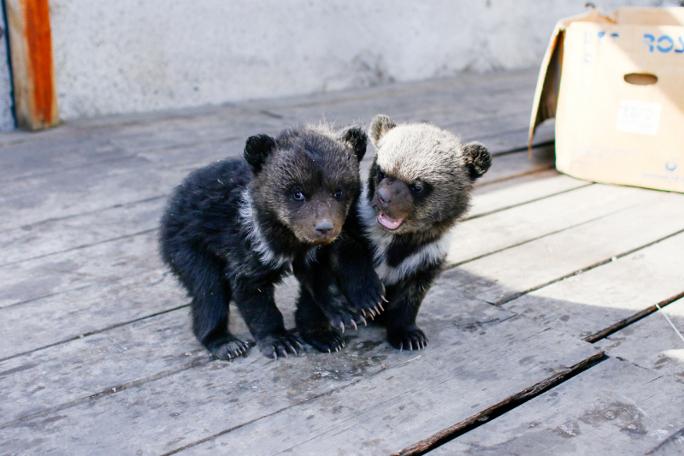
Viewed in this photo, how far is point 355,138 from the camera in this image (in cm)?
286

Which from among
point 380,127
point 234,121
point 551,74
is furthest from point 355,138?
point 234,121

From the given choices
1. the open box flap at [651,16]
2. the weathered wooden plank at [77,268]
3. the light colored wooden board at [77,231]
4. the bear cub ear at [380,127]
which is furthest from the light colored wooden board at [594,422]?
the open box flap at [651,16]

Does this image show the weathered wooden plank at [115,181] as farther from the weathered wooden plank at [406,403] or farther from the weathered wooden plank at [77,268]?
the weathered wooden plank at [406,403]

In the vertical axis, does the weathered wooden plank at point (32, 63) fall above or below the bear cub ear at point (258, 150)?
below

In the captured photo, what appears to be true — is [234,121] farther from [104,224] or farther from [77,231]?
[77,231]

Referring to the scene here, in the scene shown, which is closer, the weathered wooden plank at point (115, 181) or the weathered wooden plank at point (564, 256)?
the weathered wooden plank at point (564, 256)

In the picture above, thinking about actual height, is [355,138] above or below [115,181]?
above

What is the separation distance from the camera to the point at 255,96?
6766 millimetres

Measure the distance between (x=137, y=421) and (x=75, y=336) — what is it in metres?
0.68

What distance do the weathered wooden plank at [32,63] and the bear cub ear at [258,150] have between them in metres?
3.08

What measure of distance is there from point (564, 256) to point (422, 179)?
4.02 feet

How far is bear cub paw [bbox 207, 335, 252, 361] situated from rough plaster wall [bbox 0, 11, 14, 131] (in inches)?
138

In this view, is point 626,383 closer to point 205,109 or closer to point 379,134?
point 379,134

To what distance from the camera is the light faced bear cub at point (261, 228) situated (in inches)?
106
